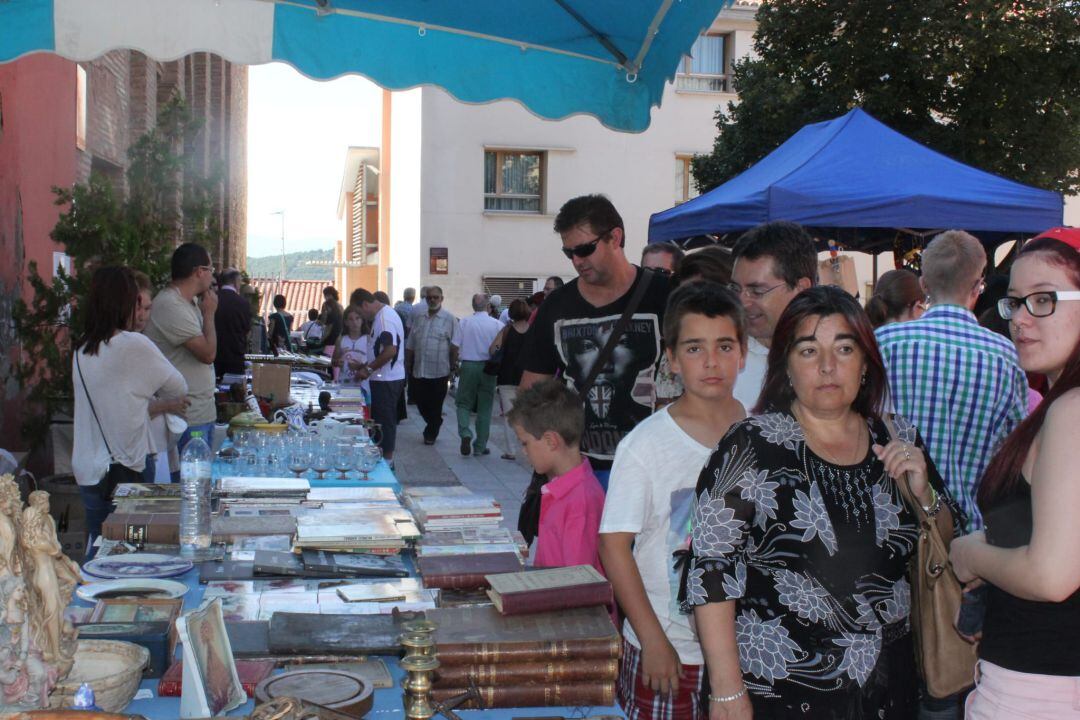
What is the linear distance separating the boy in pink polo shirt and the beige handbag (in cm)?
113

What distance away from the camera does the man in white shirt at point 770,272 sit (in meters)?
3.16

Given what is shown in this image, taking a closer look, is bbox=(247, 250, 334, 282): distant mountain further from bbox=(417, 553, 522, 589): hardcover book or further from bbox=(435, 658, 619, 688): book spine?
bbox=(435, 658, 619, 688): book spine

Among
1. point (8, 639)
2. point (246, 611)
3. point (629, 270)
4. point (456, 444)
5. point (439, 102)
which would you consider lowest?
point (456, 444)

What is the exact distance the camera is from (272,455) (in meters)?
5.05

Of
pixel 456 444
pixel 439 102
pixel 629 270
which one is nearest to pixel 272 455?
pixel 629 270

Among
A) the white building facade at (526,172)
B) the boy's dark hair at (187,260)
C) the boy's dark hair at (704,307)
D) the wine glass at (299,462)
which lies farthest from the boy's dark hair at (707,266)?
the white building facade at (526,172)

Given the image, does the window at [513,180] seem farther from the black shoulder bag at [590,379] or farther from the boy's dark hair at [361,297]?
the black shoulder bag at [590,379]

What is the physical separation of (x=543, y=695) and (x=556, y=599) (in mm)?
248

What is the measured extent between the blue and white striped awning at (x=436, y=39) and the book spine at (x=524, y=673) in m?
2.53

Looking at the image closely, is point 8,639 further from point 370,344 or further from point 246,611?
point 370,344

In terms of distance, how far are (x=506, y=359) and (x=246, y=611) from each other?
8.16m

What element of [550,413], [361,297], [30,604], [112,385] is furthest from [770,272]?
[361,297]

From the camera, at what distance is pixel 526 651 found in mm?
2232

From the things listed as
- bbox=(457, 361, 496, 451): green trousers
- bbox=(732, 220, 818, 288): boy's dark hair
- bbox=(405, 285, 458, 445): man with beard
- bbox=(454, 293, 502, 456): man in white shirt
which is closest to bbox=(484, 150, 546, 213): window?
bbox=(405, 285, 458, 445): man with beard
